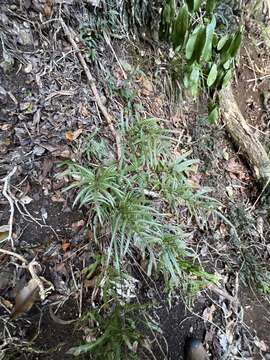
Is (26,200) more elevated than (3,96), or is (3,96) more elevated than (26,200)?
(3,96)

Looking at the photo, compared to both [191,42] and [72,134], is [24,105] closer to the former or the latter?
[72,134]

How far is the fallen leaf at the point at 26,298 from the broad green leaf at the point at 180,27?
4.57 ft

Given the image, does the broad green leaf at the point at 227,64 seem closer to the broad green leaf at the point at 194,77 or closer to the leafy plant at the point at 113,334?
the broad green leaf at the point at 194,77

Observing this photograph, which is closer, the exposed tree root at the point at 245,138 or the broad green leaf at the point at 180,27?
the broad green leaf at the point at 180,27

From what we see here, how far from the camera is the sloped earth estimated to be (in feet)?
5.03

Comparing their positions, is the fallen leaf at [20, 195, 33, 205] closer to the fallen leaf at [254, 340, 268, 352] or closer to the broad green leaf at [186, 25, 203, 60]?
the broad green leaf at [186, 25, 203, 60]

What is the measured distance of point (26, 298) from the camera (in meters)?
1.47

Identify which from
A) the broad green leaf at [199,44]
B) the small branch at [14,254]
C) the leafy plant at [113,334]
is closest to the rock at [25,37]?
the broad green leaf at [199,44]

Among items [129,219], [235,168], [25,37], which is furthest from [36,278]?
[235,168]

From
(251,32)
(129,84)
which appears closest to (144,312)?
(129,84)

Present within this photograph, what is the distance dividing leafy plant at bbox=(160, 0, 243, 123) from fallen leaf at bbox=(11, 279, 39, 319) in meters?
1.31

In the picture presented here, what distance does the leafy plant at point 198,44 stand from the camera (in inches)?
75.4

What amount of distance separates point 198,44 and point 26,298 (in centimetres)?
139

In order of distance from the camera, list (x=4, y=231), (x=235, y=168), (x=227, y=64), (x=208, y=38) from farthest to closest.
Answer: (x=235, y=168) < (x=227, y=64) < (x=208, y=38) < (x=4, y=231)
